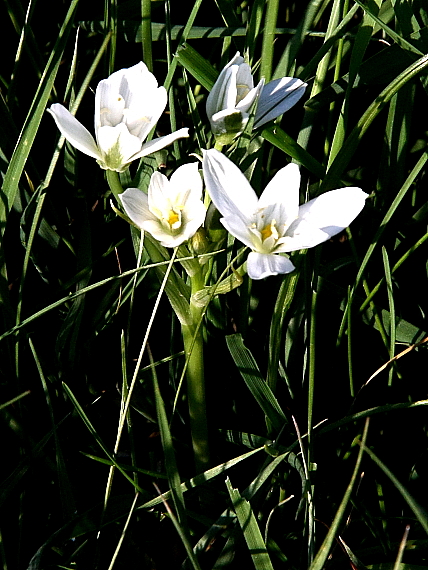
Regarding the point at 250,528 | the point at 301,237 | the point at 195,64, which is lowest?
the point at 250,528

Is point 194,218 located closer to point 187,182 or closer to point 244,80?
point 187,182

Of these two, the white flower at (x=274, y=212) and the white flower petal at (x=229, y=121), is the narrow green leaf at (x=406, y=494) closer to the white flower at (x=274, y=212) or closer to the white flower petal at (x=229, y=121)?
the white flower at (x=274, y=212)

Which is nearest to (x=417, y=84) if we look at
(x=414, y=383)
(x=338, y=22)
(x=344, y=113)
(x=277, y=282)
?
(x=338, y=22)

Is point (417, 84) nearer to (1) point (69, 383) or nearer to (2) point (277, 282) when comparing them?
(2) point (277, 282)

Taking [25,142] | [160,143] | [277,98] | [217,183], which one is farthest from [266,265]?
[25,142]

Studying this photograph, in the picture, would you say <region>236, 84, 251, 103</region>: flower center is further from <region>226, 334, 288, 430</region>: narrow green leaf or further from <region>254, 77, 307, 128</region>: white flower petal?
<region>226, 334, 288, 430</region>: narrow green leaf

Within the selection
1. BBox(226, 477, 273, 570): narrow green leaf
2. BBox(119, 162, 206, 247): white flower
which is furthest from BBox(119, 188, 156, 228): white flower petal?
BBox(226, 477, 273, 570): narrow green leaf
